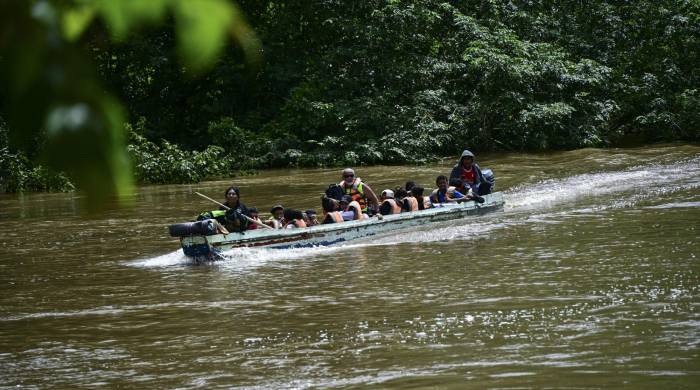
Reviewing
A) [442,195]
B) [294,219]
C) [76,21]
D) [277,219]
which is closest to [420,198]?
[442,195]

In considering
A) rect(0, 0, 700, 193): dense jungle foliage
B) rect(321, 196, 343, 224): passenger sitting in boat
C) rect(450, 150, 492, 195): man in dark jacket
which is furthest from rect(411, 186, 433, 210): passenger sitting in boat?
rect(0, 0, 700, 193): dense jungle foliage

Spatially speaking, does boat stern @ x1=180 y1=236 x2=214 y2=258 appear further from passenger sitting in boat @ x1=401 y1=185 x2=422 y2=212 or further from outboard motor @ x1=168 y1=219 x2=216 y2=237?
passenger sitting in boat @ x1=401 y1=185 x2=422 y2=212

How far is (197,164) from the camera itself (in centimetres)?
3238

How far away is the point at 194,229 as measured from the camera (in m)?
14.8

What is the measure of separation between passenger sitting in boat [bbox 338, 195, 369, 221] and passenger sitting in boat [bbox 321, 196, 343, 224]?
A: 14cm

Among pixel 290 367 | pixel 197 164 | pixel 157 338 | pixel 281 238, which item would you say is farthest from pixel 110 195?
pixel 197 164

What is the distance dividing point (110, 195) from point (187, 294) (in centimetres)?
1137

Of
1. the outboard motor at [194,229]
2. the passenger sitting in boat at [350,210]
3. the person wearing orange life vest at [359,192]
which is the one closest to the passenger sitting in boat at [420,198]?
the person wearing orange life vest at [359,192]

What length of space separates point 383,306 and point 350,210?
695 centimetres

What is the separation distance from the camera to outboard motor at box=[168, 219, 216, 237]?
1472 centimetres

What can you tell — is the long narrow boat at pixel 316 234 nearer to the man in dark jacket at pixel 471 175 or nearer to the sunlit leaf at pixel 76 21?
the man in dark jacket at pixel 471 175

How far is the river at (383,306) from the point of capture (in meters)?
7.75

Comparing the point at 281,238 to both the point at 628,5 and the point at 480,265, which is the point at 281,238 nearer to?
the point at 480,265

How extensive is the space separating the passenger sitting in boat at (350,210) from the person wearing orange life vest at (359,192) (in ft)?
0.47
